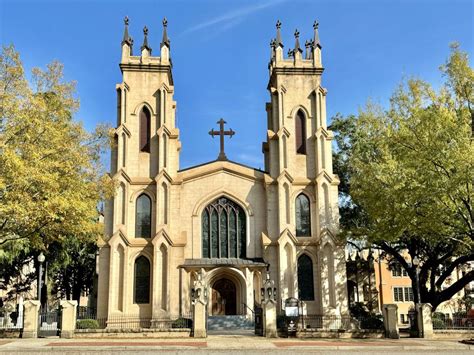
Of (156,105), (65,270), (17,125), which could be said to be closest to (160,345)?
(17,125)

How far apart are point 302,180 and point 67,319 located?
16586 millimetres

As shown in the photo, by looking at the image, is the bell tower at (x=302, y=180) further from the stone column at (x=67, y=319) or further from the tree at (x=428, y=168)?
the stone column at (x=67, y=319)

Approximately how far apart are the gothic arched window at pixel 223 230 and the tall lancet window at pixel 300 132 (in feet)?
18.3

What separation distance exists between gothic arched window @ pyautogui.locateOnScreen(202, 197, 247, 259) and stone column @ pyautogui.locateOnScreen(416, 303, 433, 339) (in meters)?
11.7

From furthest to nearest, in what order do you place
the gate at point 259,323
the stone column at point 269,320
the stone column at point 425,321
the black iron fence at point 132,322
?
the black iron fence at point 132,322 < the gate at point 259,323 < the stone column at point 425,321 < the stone column at point 269,320

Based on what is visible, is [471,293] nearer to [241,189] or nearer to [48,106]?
[241,189]

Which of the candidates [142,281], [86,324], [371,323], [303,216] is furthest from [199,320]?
[303,216]

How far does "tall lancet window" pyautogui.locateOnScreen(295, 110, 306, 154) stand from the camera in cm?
3478

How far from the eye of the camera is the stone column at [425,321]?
2442 cm

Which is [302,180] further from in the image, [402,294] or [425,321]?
[402,294]

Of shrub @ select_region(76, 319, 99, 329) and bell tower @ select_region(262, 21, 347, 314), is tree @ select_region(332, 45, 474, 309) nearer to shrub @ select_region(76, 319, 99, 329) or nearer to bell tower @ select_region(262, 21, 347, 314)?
bell tower @ select_region(262, 21, 347, 314)

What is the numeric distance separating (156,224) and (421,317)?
51.9 feet

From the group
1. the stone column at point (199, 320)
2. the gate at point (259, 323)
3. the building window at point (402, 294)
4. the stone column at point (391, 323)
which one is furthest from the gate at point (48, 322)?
the building window at point (402, 294)

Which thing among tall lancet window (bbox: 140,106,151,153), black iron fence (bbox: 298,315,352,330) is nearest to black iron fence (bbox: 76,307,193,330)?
black iron fence (bbox: 298,315,352,330)
